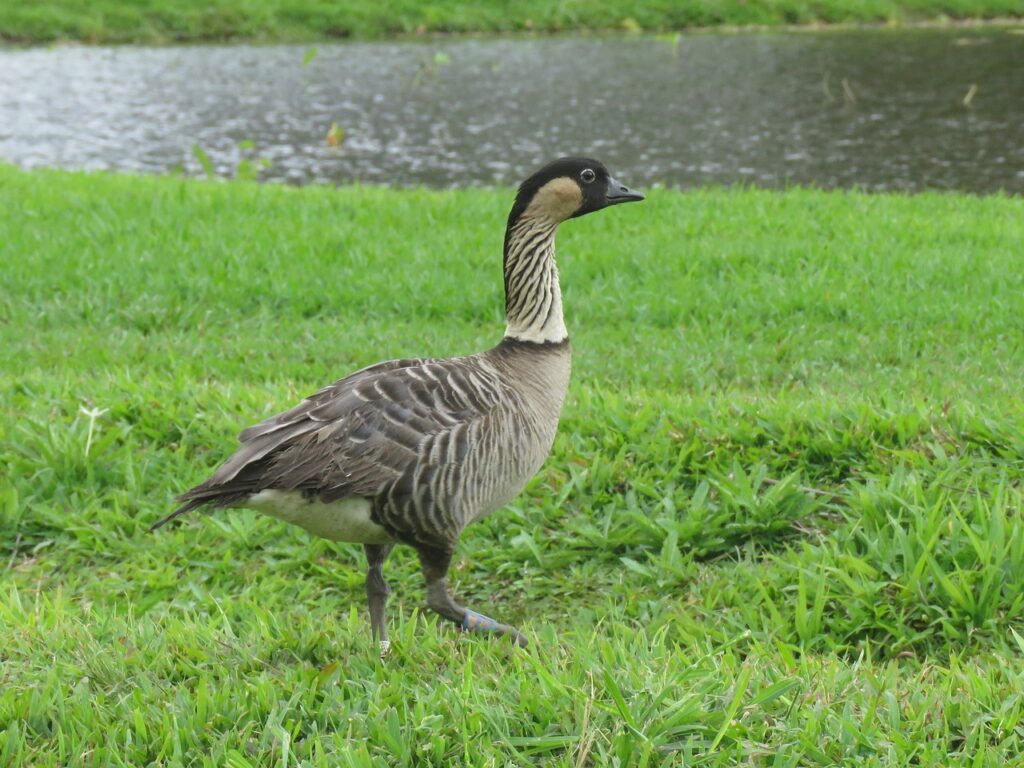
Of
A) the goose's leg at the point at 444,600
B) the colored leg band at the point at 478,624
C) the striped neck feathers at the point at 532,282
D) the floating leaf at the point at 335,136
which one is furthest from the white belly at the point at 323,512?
the floating leaf at the point at 335,136

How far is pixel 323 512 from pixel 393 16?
32.4 m

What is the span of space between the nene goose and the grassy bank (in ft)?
101

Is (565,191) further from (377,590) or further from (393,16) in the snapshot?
(393,16)

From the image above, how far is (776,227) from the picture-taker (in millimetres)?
10516

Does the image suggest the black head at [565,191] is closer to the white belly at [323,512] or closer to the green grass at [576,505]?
the green grass at [576,505]

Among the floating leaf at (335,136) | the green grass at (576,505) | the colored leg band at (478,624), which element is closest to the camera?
the green grass at (576,505)

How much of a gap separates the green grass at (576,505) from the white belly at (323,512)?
1.17 ft

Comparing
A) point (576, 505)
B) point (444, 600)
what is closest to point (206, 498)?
point (444, 600)

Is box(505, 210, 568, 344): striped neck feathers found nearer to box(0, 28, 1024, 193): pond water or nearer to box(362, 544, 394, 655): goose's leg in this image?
box(362, 544, 394, 655): goose's leg

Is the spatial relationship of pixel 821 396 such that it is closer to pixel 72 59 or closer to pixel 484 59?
pixel 484 59

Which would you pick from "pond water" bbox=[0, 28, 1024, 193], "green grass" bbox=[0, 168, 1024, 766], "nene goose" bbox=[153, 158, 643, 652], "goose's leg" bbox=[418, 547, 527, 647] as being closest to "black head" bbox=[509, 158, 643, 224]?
"nene goose" bbox=[153, 158, 643, 652]

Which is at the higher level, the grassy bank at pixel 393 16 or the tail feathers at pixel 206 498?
the grassy bank at pixel 393 16

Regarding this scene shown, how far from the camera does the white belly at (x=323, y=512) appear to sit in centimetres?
409

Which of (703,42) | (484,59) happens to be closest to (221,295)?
(484,59)
